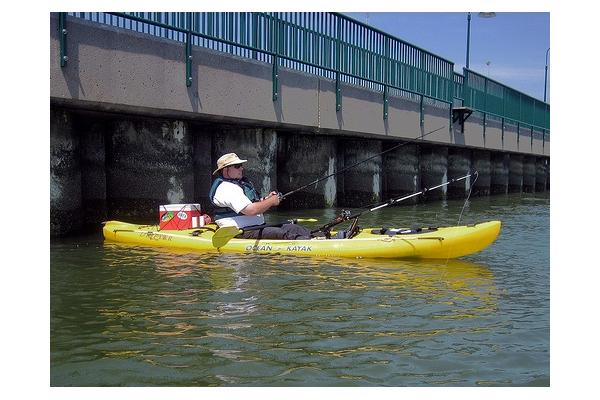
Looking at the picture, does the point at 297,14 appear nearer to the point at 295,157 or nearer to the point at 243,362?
the point at 295,157

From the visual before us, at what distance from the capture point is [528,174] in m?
37.4

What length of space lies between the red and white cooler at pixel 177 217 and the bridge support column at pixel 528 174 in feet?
102

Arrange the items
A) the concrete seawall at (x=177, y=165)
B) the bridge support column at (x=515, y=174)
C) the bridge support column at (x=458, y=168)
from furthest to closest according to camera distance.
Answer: the bridge support column at (x=515, y=174)
the bridge support column at (x=458, y=168)
the concrete seawall at (x=177, y=165)

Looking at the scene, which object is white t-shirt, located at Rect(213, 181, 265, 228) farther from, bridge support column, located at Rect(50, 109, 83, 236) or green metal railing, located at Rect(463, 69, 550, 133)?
green metal railing, located at Rect(463, 69, 550, 133)

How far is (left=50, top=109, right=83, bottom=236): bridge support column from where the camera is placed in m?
9.84

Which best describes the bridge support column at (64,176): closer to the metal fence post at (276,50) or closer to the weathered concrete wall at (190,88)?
the weathered concrete wall at (190,88)

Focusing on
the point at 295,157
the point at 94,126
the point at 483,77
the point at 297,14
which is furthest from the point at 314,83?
the point at 483,77

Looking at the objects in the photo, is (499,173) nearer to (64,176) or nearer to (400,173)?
(400,173)

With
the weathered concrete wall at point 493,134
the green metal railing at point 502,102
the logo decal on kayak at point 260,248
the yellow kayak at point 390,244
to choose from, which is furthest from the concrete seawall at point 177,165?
the weathered concrete wall at point 493,134

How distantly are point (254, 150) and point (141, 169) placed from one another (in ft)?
10.5

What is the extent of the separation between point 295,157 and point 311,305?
11.1 meters

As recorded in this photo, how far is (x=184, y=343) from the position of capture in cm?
468

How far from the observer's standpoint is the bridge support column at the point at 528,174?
3725 centimetres

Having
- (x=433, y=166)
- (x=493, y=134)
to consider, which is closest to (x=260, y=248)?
(x=433, y=166)
